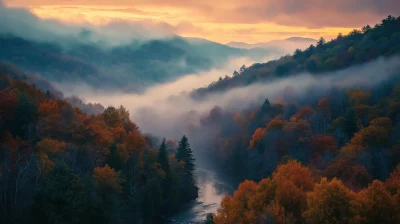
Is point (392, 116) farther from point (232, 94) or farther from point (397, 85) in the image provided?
point (232, 94)

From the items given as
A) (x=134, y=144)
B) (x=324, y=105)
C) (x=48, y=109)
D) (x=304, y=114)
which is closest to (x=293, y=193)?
(x=134, y=144)

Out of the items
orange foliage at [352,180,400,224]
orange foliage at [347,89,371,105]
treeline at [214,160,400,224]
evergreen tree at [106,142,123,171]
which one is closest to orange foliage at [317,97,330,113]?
orange foliage at [347,89,371,105]

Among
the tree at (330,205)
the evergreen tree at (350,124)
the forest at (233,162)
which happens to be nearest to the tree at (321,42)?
the forest at (233,162)

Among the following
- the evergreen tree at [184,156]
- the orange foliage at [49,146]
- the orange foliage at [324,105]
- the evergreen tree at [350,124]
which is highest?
the orange foliage at [324,105]

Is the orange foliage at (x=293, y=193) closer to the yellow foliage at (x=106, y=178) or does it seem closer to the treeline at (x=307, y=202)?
the treeline at (x=307, y=202)

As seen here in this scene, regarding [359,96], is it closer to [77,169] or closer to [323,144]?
[323,144]

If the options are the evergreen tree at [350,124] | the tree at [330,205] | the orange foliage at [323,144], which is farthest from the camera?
the evergreen tree at [350,124]

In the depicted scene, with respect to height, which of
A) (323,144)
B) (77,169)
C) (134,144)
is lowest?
(323,144)
